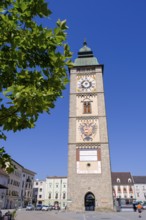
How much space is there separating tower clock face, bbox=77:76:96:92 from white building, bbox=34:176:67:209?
187 feet

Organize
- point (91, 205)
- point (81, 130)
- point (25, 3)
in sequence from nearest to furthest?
point (25, 3)
point (91, 205)
point (81, 130)

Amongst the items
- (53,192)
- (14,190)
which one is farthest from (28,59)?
(53,192)

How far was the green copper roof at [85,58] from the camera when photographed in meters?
44.1

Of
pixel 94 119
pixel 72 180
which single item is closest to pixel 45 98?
pixel 72 180

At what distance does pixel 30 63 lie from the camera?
4.52 metres

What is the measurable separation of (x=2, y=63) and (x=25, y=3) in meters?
1.33

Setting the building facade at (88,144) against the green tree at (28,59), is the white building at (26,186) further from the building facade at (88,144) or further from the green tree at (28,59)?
the green tree at (28,59)

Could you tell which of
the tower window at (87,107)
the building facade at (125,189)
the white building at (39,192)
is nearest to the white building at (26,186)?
the white building at (39,192)

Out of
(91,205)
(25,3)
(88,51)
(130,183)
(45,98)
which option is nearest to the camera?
(45,98)

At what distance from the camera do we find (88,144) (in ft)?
117

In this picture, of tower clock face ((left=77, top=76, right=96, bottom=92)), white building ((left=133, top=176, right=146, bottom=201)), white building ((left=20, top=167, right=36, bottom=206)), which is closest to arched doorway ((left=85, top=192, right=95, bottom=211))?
tower clock face ((left=77, top=76, right=96, bottom=92))

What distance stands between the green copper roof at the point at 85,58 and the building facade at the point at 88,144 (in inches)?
19.7

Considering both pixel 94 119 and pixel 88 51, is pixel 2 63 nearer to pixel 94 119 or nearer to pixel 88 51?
pixel 94 119

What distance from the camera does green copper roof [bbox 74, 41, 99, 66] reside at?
4412 cm
